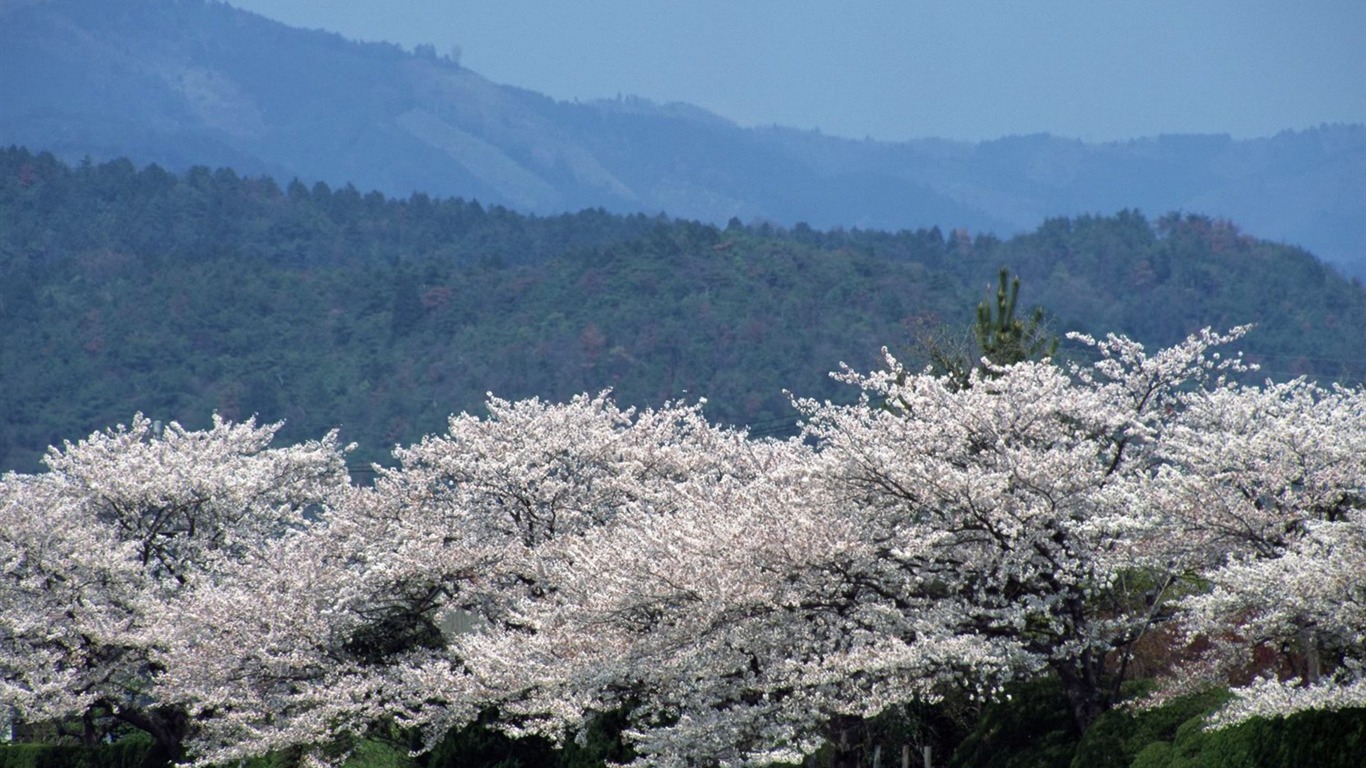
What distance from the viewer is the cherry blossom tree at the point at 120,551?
25391mm

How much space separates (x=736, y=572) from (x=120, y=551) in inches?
525

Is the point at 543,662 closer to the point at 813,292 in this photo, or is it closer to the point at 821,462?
the point at 821,462

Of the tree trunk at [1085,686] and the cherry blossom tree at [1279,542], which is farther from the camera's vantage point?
the tree trunk at [1085,686]

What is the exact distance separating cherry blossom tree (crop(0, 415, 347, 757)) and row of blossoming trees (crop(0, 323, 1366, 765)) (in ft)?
0.26

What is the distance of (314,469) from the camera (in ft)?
97.9

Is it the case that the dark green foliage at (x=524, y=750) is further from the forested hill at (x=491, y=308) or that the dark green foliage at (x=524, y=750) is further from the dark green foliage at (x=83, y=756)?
the forested hill at (x=491, y=308)

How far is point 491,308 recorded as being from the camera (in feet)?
369

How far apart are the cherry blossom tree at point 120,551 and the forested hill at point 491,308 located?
56.8 m

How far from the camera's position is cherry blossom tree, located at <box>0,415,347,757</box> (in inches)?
1000

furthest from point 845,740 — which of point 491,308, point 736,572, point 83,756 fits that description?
point 491,308

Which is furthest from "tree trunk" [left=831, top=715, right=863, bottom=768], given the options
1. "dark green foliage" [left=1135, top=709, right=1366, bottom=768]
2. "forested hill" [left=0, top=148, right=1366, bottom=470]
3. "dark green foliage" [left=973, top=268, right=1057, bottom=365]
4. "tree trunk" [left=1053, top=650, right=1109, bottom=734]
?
"forested hill" [left=0, top=148, right=1366, bottom=470]

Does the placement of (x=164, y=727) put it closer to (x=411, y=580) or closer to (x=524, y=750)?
(x=411, y=580)

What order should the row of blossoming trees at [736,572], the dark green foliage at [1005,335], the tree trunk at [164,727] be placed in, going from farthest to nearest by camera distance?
the tree trunk at [164,727]
the dark green foliage at [1005,335]
the row of blossoming trees at [736,572]

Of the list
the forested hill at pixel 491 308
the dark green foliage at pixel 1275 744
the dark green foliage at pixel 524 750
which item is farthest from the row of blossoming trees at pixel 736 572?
the forested hill at pixel 491 308
